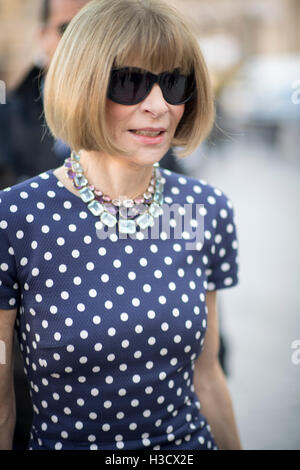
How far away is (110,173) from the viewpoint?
1.79m

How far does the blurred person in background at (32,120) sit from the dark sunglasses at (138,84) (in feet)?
3.48

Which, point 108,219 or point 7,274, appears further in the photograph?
point 108,219

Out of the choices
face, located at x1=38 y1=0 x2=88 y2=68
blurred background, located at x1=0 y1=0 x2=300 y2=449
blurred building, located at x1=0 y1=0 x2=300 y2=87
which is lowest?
blurred background, located at x1=0 y1=0 x2=300 y2=449

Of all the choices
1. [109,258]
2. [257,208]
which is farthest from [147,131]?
[257,208]

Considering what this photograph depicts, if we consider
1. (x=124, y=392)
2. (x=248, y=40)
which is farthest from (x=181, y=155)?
(x=248, y=40)

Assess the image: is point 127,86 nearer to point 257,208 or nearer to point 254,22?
point 257,208

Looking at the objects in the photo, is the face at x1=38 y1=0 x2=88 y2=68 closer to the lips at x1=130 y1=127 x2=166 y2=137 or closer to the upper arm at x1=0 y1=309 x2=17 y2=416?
the lips at x1=130 y1=127 x2=166 y2=137

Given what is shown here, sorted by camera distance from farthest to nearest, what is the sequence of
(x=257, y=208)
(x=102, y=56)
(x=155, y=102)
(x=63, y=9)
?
(x=257, y=208)
(x=63, y=9)
(x=155, y=102)
(x=102, y=56)

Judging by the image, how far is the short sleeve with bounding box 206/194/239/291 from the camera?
1.92 m

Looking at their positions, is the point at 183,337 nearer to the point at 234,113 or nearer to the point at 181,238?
the point at 181,238

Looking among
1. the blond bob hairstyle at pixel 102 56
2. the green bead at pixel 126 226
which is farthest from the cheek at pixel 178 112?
the green bead at pixel 126 226

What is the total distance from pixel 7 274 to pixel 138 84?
2.01 ft

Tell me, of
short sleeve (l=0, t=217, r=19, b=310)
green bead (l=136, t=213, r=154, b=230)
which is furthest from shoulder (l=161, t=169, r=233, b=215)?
short sleeve (l=0, t=217, r=19, b=310)

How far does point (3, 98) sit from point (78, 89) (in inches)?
39.8
